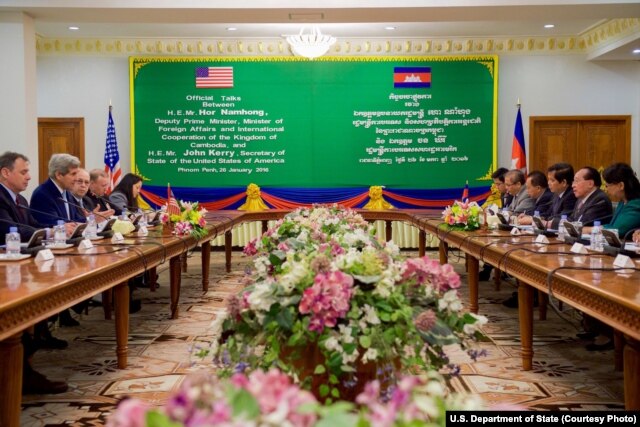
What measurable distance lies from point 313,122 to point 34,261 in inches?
274

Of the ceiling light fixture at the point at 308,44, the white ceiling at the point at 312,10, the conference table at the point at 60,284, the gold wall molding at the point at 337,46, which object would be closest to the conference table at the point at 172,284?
the conference table at the point at 60,284

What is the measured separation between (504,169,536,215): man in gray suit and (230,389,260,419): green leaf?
652 centimetres

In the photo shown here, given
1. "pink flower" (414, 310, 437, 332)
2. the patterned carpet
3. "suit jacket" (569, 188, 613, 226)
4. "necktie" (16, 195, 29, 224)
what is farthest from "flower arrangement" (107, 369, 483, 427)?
"suit jacket" (569, 188, 613, 226)

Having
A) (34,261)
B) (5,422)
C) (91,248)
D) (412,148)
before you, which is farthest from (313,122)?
(5,422)

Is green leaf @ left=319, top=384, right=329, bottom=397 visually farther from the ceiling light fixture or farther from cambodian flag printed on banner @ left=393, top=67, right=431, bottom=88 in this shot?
cambodian flag printed on banner @ left=393, top=67, right=431, bottom=88

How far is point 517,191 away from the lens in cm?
757

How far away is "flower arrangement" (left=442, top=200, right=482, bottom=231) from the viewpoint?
5.73 meters

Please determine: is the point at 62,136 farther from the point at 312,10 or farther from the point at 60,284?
the point at 60,284

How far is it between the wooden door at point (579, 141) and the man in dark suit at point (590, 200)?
481cm

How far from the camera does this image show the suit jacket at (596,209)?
5.33m

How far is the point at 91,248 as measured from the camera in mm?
4176

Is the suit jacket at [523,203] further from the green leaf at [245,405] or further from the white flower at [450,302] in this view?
the green leaf at [245,405]

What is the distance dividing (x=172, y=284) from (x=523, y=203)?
3.74 metres

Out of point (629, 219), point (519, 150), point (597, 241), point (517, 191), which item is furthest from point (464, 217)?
point (519, 150)
